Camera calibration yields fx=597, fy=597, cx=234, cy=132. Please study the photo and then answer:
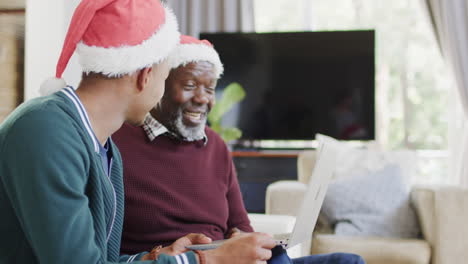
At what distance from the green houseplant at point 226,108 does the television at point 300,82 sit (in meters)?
0.17

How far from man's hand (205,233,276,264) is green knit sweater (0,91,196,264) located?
0.09m

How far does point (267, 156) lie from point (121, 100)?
315cm

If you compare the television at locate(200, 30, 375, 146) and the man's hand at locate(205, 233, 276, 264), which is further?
the television at locate(200, 30, 375, 146)

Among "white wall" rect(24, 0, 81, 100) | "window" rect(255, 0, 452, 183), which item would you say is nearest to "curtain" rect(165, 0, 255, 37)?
"window" rect(255, 0, 452, 183)

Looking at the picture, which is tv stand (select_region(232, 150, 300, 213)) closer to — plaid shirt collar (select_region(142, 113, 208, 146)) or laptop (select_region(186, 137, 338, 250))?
plaid shirt collar (select_region(142, 113, 208, 146))

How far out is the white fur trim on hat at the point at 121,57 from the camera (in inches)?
43.5

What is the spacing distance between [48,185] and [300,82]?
370cm

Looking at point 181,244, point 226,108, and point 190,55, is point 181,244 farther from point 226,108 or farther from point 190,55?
point 226,108

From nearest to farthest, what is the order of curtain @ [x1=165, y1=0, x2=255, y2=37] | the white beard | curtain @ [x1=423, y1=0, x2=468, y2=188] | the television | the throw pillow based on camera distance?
1. the white beard
2. the throw pillow
3. curtain @ [x1=423, y1=0, x2=468, y2=188]
4. the television
5. curtain @ [x1=165, y1=0, x2=255, y2=37]

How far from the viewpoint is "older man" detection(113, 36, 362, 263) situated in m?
1.62

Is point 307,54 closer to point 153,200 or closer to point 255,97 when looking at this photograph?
point 255,97

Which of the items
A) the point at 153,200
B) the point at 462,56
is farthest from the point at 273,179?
the point at 153,200

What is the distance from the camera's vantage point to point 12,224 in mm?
1021

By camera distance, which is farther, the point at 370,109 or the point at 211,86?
the point at 370,109
